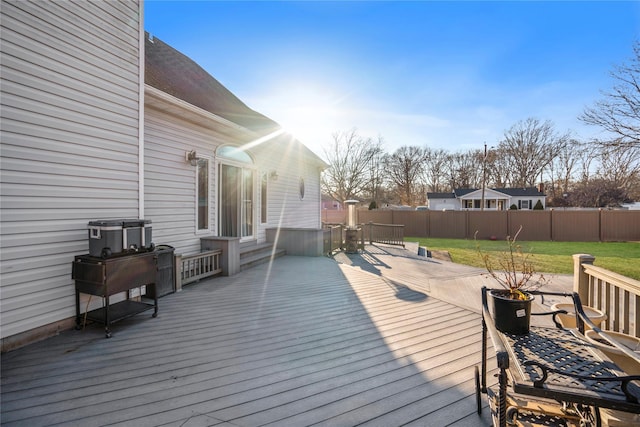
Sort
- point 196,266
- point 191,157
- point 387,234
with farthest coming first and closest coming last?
1. point 387,234
2. point 191,157
3. point 196,266

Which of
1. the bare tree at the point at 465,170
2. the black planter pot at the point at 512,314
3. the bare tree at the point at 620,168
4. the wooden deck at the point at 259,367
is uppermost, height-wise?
the bare tree at the point at 465,170

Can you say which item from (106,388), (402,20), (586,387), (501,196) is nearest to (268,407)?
(106,388)

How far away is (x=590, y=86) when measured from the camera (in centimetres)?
1025

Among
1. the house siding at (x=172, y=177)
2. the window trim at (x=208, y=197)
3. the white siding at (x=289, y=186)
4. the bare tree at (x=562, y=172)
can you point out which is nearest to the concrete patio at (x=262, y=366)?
Result: the house siding at (x=172, y=177)

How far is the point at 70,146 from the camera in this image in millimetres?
3283

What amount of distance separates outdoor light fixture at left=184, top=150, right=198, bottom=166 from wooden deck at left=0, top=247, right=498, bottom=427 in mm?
2814

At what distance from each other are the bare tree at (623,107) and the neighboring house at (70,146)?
1288 centimetres

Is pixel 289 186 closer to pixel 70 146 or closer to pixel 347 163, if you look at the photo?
pixel 70 146

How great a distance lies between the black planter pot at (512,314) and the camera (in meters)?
1.82

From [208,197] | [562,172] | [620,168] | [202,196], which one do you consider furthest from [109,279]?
[562,172]

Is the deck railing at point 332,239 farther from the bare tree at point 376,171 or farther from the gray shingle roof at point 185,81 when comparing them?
the bare tree at point 376,171

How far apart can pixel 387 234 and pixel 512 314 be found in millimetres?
11601

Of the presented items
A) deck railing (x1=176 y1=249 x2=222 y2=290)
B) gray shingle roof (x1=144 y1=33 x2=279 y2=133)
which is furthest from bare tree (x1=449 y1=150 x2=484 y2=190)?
deck railing (x1=176 y1=249 x2=222 y2=290)

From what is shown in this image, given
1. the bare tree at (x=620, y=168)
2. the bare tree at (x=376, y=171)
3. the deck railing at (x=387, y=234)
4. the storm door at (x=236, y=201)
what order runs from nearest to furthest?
the storm door at (x=236, y=201) < the bare tree at (x=620, y=168) < the deck railing at (x=387, y=234) < the bare tree at (x=376, y=171)
